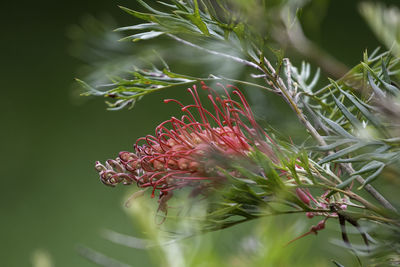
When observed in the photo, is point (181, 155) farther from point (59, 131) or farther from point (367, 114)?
point (59, 131)

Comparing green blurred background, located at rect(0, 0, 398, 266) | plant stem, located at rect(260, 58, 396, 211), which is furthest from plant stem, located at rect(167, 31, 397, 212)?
green blurred background, located at rect(0, 0, 398, 266)

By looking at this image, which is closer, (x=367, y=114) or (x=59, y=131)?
(x=367, y=114)

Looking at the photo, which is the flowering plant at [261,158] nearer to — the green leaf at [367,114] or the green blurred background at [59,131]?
the green leaf at [367,114]

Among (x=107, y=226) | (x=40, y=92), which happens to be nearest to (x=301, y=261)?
(x=107, y=226)

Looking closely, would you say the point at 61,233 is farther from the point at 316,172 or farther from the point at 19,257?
the point at 316,172

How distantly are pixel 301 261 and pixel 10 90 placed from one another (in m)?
1.79

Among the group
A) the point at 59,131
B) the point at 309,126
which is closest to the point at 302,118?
the point at 309,126

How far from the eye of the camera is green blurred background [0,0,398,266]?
1.72 metres

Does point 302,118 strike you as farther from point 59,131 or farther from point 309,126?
point 59,131

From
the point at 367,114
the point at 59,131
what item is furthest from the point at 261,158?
the point at 59,131

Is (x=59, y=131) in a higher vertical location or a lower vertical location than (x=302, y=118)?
lower

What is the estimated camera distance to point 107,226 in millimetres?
1716

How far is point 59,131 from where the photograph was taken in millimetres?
1845

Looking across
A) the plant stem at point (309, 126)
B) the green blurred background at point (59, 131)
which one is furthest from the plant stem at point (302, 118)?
the green blurred background at point (59, 131)
